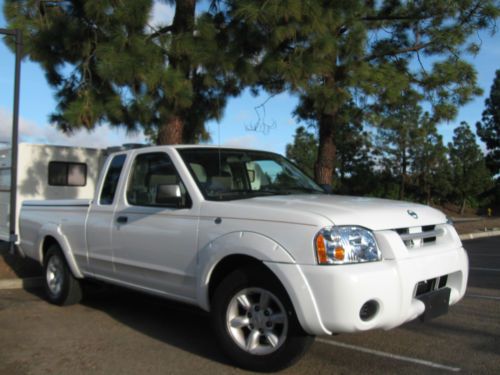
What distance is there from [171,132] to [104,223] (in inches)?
154

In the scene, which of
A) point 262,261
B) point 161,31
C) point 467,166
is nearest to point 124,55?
point 161,31

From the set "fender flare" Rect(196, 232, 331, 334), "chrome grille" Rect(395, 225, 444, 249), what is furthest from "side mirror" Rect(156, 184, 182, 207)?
"chrome grille" Rect(395, 225, 444, 249)

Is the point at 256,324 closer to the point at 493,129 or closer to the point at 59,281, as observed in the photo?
the point at 59,281

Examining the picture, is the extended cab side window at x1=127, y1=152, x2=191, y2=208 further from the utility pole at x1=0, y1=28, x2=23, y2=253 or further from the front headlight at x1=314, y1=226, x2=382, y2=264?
the utility pole at x1=0, y1=28, x2=23, y2=253

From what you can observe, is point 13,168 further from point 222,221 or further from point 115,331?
point 222,221

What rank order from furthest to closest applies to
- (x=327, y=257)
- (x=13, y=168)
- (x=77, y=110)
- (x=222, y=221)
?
1. (x=13, y=168)
2. (x=77, y=110)
3. (x=222, y=221)
4. (x=327, y=257)

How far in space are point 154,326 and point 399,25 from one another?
10530 mm

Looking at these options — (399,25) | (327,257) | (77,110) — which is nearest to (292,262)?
(327,257)

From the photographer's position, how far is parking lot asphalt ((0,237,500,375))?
4.38m

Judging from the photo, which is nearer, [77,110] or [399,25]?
[77,110]

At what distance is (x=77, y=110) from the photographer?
26.2 ft

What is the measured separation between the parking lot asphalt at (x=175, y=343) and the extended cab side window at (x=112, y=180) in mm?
1331

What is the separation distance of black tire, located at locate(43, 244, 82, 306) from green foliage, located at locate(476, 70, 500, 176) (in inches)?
2108

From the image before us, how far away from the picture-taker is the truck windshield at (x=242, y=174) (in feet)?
16.2
